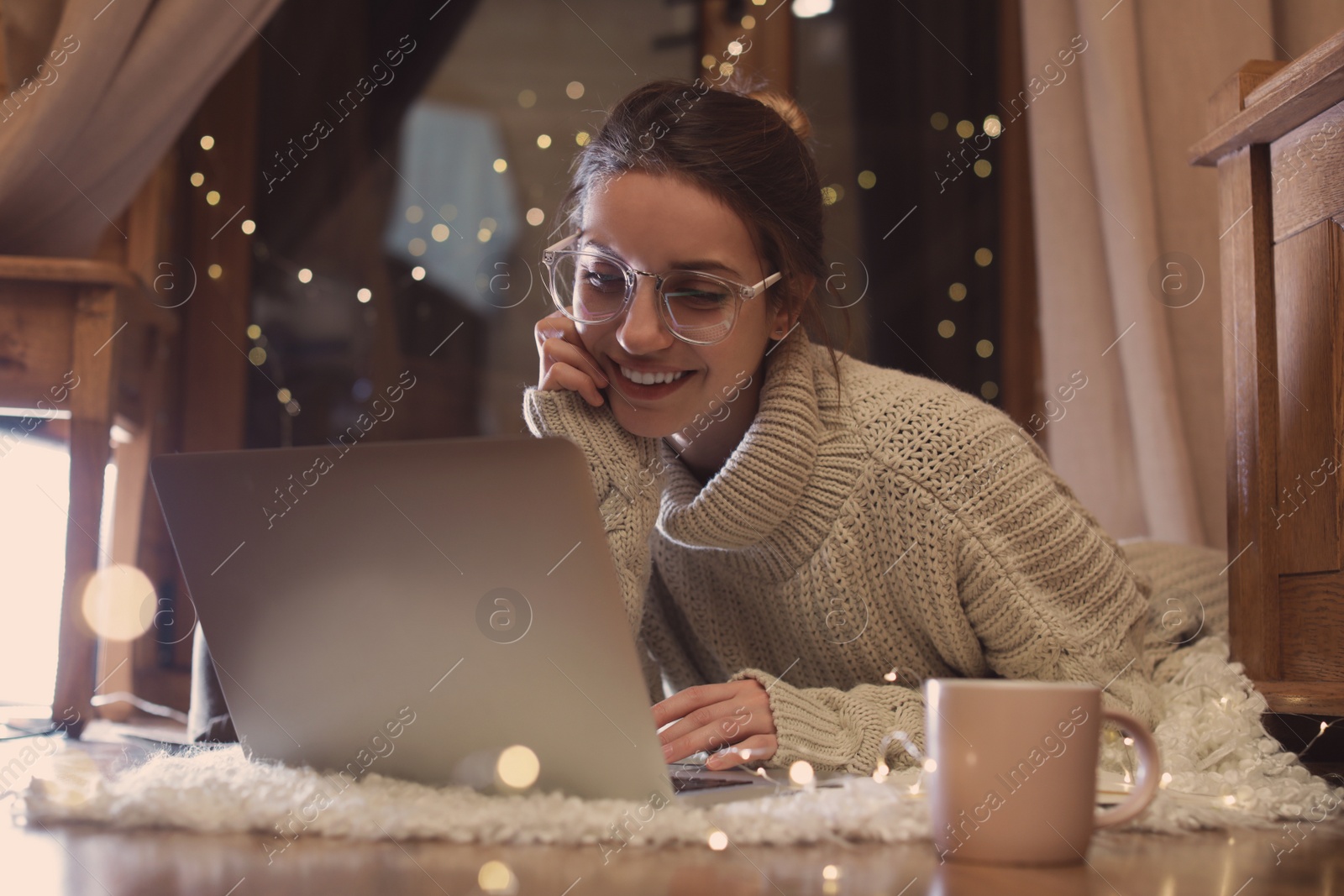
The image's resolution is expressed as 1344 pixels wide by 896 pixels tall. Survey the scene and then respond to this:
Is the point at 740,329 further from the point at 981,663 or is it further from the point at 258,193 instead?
the point at 258,193

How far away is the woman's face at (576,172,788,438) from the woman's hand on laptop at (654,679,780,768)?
28cm

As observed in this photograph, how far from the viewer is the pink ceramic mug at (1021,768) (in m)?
0.59

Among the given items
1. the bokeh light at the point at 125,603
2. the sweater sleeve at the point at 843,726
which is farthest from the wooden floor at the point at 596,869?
the bokeh light at the point at 125,603

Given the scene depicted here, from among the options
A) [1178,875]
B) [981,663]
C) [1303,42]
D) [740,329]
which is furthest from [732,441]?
[1303,42]

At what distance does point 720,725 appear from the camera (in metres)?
0.89

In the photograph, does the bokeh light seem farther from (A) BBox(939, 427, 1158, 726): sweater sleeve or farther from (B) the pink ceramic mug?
(B) the pink ceramic mug

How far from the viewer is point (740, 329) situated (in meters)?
1.11

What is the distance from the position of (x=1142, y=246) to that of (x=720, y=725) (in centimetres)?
134

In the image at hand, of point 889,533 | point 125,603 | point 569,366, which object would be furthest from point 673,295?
point 125,603

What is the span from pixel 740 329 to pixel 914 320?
141 centimetres

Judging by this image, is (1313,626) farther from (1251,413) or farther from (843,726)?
(843,726)

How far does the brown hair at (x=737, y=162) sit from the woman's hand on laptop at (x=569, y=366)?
0.44 feet

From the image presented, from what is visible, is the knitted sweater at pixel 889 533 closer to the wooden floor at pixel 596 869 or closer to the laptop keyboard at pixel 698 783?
the laptop keyboard at pixel 698 783

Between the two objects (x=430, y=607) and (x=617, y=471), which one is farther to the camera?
(x=617, y=471)
